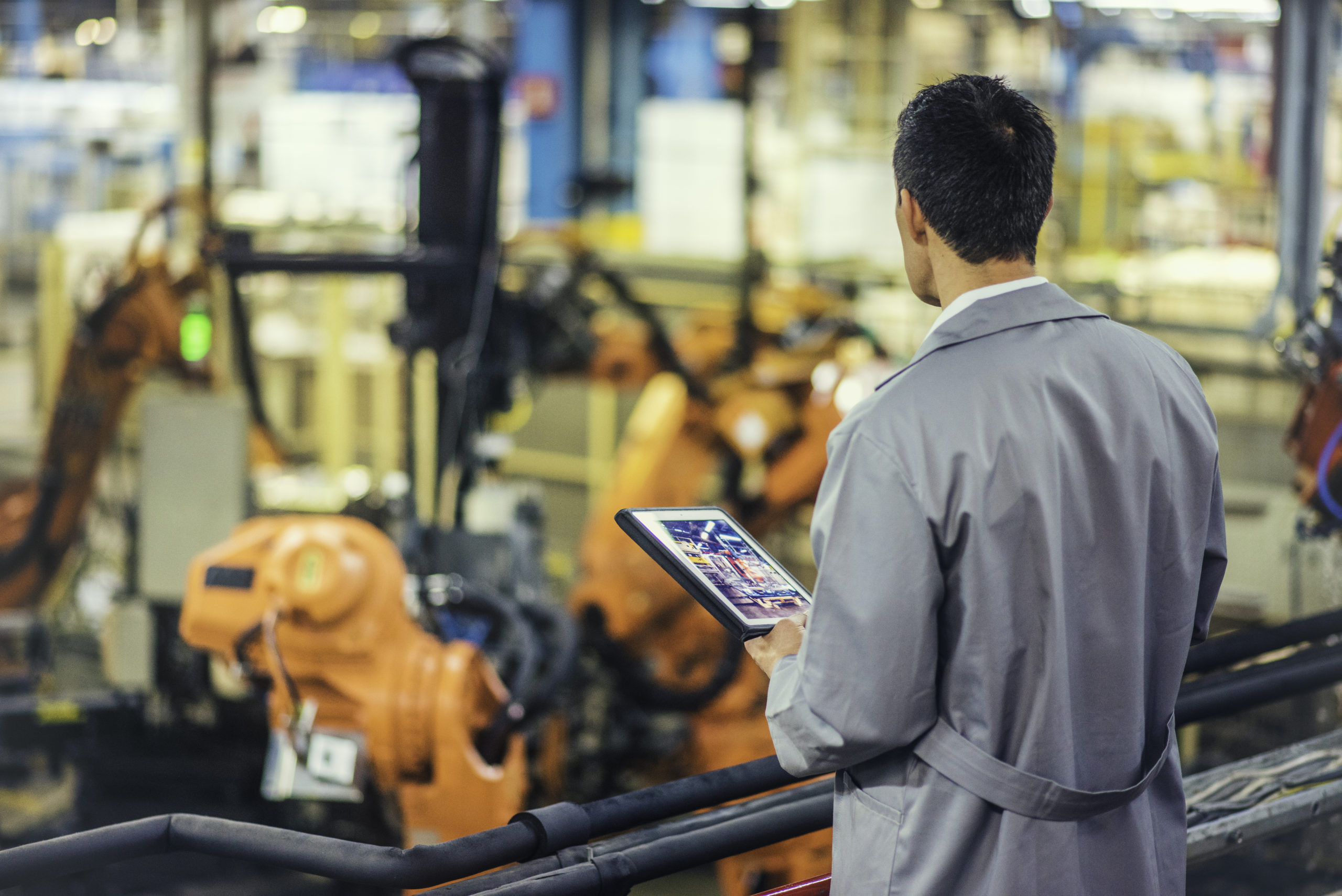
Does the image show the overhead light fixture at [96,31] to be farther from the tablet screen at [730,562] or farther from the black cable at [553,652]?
the tablet screen at [730,562]

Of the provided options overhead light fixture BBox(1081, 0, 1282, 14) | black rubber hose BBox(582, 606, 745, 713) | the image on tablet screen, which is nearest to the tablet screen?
the image on tablet screen

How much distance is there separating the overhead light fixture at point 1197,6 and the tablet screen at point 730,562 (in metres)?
3.57

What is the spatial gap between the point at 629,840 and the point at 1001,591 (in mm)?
642

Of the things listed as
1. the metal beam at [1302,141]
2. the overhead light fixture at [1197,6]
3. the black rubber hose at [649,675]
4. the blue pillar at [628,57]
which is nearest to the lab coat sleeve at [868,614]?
the metal beam at [1302,141]

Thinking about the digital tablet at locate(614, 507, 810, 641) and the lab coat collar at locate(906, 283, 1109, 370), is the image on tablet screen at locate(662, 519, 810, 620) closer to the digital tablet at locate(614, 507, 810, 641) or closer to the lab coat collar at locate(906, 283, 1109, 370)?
the digital tablet at locate(614, 507, 810, 641)

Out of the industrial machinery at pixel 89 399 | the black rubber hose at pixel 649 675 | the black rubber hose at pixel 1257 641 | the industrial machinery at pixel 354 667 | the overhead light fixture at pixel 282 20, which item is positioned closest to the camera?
the black rubber hose at pixel 1257 641

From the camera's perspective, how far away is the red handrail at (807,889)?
174cm

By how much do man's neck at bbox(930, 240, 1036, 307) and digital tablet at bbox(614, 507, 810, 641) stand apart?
0.37m

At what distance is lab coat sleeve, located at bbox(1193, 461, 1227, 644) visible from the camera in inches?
59.4

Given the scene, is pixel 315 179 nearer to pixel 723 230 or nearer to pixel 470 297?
pixel 723 230

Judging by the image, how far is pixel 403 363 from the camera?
12.8ft

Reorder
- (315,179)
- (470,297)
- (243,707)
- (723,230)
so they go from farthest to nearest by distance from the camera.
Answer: (723,230) < (315,179) < (243,707) < (470,297)

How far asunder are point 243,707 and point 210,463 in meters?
1.26

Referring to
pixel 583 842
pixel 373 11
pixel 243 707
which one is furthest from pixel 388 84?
pixel 583 842
